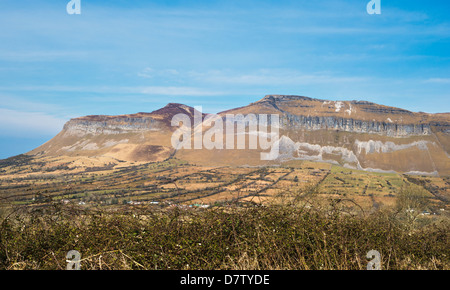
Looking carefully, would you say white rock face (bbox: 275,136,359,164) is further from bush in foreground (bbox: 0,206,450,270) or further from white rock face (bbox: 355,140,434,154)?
bush in foreground (bbox: 0,206,450,270)

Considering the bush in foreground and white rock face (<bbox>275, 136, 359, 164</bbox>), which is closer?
the bush in foreground

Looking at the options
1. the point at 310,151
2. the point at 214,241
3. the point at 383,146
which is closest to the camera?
the point at 214,241

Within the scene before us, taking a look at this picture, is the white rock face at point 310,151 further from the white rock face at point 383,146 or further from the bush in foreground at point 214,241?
the bush in foreground at point 214,241

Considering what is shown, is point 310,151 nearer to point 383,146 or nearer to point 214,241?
point 383,146

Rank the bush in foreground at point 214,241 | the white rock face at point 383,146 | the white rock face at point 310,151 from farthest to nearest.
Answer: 1. the white rock face at point 383,146
2. the white rock face at point 310,151
3. the bush in foreground at point 214,241

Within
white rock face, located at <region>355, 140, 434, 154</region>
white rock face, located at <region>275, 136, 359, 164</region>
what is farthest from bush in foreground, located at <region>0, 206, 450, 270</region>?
white rock face, located at <region>355, 140, 434, 154</region>

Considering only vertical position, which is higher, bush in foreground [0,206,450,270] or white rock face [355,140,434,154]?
bush in foreground [0,206,450,270]

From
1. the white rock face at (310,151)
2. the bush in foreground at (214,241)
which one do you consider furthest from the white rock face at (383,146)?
the bush in foreground at (214,241)

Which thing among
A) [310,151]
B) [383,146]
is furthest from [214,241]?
[383,146]

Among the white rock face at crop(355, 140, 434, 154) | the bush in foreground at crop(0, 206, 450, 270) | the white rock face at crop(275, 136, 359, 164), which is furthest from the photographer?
the white rock face at crop(355, 140, 434, 154)

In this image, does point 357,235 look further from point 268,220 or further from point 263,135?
point 263,135

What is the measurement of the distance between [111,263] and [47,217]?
7.99 ft
